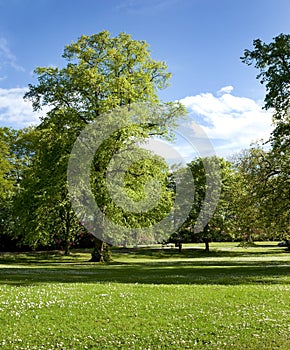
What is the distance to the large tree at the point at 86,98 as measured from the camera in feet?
115

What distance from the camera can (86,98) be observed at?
37.2 m

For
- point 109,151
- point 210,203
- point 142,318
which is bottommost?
point 142,318

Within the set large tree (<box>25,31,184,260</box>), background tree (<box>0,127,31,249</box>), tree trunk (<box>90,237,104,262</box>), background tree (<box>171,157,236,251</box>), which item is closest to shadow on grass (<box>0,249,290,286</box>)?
tree trunk (<box>90,237,104,262</box>)

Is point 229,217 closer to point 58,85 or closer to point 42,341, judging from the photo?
point 58,85

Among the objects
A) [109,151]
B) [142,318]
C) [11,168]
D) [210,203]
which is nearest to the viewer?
[142,318]

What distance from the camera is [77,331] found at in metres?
10.7

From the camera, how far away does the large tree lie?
3497cm

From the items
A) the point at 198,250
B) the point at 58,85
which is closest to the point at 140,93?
the point at 58,85

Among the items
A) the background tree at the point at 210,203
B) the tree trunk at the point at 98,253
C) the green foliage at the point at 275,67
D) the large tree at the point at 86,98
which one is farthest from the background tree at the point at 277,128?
the background tree at the point at 210,203

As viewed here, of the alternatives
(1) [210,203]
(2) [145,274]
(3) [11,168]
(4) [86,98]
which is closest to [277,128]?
(2) [145,274]

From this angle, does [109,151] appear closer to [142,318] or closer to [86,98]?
[86,98]

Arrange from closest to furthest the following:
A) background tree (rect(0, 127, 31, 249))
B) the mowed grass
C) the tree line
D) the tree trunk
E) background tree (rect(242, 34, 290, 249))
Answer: the mowed grass < background tree (rect(242, 34, 290, 249)) < the tree line < the tree trunk < background tree (rect(0, 127, 31, 249))

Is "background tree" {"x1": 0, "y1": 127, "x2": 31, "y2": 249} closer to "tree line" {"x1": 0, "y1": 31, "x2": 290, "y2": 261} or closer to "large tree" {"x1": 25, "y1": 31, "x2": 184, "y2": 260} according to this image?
"tree line" {"x1": 0, "y1": 31, "x2": 290, "y2": 261}

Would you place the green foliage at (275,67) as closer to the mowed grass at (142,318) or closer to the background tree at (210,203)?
the mowed grass at (142,318)
